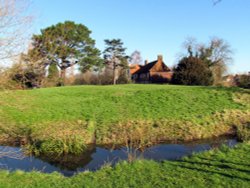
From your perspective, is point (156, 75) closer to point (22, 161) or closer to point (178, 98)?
point (178, 98)

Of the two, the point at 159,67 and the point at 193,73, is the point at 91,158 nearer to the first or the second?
the point at 193,73

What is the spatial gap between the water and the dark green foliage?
21977 mm

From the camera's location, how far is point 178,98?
19656 mm

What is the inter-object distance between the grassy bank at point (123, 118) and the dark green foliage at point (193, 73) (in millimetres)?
13999

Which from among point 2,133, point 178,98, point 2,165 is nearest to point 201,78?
point 178,98

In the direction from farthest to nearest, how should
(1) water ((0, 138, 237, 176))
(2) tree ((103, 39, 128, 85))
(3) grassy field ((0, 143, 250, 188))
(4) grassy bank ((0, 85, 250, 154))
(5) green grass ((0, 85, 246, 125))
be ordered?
1. (2) tree ((103, 39, 128, 85))
2. (5) green grass ((0, 85, 246, 125))
3. (4) grassy bank ((0, 85, 250, 154))
4. (1) water ((0, 138, 237, 176))
5. (3) grassy field ((0, 143, 250, 188))

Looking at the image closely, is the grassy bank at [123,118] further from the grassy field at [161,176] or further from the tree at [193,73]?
the tree at [193,73]

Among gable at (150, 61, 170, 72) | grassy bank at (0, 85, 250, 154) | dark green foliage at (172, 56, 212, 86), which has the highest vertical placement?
gable at (150, 61, 170, 72)

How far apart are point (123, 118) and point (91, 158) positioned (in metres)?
4.51

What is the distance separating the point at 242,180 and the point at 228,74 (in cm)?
5793

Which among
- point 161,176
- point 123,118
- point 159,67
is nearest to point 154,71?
point 159,67

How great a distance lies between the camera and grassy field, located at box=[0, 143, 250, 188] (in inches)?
297

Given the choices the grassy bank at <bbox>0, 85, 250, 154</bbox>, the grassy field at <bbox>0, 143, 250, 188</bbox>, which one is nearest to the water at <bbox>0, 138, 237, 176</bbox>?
the grassy bank at <bbox>0, 85, 250, 154</bbox>

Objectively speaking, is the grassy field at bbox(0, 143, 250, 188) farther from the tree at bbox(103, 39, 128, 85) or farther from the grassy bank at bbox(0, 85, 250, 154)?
the tree at bbox(103, 39, 128, 85)
